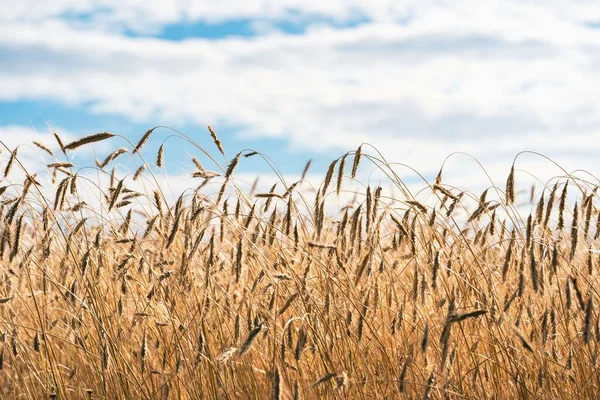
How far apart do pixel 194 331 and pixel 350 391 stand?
0.79 meters

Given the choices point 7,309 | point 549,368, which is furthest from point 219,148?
point 7,309

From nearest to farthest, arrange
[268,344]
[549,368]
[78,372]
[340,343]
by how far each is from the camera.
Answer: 1. [549,368]
2. [340,343]
3. [268,344]
4. [78,372]

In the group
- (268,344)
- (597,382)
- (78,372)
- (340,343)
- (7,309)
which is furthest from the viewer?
(7,309)

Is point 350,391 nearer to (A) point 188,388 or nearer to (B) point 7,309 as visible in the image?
(A) point 188,388

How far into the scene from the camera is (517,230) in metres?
3.31

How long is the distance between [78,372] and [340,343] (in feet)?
5.05

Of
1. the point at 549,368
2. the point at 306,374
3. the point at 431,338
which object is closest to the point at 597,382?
the point at 549,368

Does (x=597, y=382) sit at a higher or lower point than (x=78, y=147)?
lower

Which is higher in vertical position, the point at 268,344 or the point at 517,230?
the point at 517,230

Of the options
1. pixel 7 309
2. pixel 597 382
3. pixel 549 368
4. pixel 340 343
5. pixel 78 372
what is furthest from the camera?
pixel 7 309

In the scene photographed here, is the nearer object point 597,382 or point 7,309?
point 597,382

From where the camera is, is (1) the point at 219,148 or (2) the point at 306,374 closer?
(2) the point at 306,374

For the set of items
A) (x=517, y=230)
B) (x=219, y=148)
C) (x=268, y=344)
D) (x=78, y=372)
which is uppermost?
(x=219, y=148)

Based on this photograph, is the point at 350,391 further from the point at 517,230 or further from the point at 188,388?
the point at 517,230
